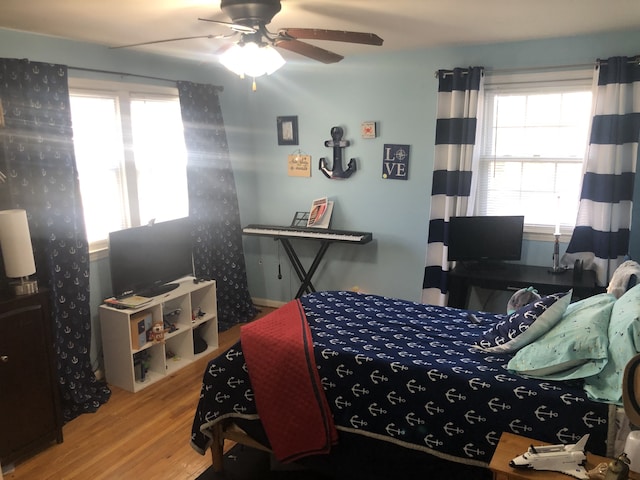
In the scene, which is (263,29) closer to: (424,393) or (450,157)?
(424,393)

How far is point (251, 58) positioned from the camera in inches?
91.4

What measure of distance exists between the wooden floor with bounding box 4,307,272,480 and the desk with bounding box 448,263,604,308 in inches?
81.2

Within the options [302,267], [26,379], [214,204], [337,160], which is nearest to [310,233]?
[302,267]

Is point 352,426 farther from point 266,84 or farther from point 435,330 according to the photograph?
point 266,84

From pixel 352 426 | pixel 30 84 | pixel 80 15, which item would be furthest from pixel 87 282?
pixel 352 426

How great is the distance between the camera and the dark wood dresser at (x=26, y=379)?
2637mm

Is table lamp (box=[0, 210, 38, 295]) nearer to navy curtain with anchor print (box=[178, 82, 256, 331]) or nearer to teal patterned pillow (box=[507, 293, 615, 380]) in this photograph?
navy curtain with anchor print (box=[178, 82, 256, 331])

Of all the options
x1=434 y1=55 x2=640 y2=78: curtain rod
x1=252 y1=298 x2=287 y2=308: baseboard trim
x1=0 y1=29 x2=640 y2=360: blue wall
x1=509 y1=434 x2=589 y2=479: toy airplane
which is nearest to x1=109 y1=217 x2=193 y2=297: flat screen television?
x1=0 y1=29 x2=640 y2=360: blue wall

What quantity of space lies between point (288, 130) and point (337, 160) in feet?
1.90

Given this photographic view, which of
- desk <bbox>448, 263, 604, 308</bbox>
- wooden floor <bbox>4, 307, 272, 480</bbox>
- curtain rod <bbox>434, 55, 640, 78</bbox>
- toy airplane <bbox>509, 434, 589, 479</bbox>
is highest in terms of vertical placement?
curtain rod <bbox>434, 55, 640, 78</bbox>

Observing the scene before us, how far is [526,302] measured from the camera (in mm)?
2910

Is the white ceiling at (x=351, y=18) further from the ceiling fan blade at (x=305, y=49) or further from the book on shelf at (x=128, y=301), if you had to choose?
the book on shelf at (x=128, y=301)

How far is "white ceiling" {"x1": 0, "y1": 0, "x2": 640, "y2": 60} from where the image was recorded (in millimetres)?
2529

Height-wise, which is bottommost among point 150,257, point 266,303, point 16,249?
point 266,303
